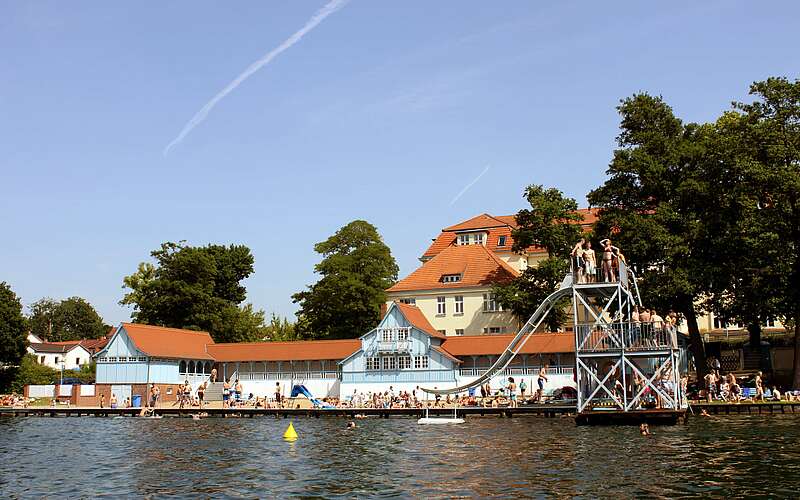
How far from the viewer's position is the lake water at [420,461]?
957 inches

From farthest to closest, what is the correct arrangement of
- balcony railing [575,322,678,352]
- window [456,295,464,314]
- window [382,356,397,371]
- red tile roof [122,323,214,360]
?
window [456,295,464,314], red tile roof [122,323,214,360], window [382,356,397,371], balcony railing [575,322,678,352]

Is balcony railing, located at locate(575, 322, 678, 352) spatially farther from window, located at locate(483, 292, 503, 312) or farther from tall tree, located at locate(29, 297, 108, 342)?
tall tree, located at locate(29, 297, 108, 342)

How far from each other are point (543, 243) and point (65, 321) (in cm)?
12963

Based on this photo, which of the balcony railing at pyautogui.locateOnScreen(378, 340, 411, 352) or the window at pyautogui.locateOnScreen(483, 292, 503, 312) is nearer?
the balcony railing at pyautogui.locateOnScreen(378, 340, 411, 352)

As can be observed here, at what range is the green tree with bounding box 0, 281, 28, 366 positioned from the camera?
78812 millimetres

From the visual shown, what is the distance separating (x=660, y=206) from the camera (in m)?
55.3

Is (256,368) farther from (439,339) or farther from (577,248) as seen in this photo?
(577,248)

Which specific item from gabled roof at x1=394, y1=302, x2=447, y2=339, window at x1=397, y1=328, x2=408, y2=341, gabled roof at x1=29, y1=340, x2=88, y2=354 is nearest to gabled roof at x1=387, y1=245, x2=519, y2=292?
gabled roof at x1=394, y1=302, x2=447, y2=339

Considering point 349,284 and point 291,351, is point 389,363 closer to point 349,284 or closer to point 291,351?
point 291,351

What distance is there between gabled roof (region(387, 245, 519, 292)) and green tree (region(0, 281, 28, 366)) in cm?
3554

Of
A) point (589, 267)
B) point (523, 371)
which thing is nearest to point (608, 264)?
point (589, 267)

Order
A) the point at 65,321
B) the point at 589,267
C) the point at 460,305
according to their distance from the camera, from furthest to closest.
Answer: the point at 65,321
the point at 460,305
the point at 589,267

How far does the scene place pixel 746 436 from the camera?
35469 millimetres

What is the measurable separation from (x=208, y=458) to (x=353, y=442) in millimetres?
8075
